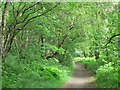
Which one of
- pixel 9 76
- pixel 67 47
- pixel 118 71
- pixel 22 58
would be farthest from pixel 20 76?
pixel 67 47

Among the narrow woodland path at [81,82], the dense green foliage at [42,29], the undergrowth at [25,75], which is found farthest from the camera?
the narrow woodland path at [81,82]

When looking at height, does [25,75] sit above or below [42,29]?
below

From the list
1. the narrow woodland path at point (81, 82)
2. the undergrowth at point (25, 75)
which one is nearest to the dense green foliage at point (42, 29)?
the undergrowth at point (25, 75)

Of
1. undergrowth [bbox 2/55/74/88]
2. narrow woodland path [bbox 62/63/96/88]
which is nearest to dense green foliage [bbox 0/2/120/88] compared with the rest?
undergrowth [bbox 2/55/74/88]

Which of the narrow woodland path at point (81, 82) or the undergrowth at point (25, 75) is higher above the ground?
the undergrowth at point (25, 75)

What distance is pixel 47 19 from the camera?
14.3 metres

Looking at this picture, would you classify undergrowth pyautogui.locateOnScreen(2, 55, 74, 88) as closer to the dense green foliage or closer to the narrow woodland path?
the dense green foliage

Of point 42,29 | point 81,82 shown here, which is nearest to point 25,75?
point 42,29

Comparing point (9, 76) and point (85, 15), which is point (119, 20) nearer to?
point (85, 15)

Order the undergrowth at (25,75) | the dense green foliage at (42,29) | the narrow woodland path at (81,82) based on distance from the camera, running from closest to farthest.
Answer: the undergrowth at (25,75) → the dense green foliage at (42,29) → the narrow woodland path at (81,82)

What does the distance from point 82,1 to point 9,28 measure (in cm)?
452

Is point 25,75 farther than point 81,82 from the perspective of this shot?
No

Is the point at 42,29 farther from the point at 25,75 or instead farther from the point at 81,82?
the point at 81,82

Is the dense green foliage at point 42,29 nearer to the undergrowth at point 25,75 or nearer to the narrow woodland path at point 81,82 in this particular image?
the undergrowth at point 25,75
